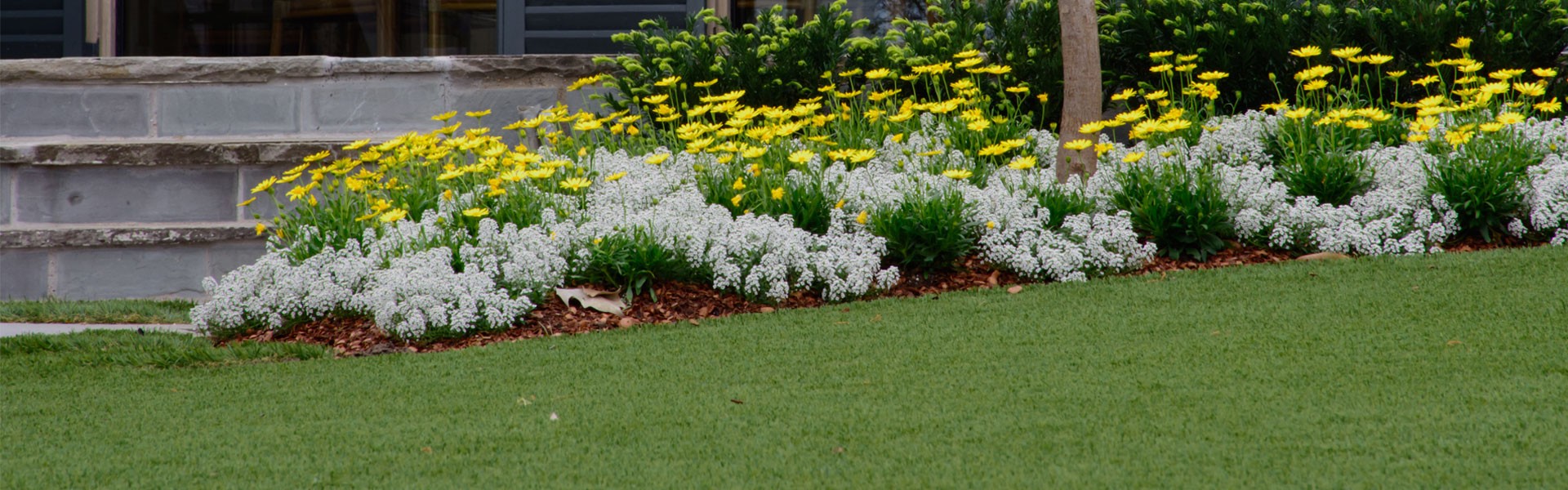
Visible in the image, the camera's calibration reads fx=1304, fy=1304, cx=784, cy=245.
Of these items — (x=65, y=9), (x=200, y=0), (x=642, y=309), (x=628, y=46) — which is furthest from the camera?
(x=200, y=0)

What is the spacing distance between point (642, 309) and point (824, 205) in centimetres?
90

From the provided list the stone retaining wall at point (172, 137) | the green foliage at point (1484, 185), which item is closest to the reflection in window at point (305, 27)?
the stone retaining wall at point (172, 137)

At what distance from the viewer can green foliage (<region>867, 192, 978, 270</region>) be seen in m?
4.68

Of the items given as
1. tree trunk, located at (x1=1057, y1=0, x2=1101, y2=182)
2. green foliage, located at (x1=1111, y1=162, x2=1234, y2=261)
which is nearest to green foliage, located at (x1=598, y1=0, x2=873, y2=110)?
tree trunk, located at (x1=1057, y1=0, x2=1101, y2=182)

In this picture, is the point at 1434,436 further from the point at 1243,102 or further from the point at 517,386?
the point at 1243,102

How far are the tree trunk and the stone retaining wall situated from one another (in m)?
2.69

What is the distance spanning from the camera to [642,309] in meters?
4.49

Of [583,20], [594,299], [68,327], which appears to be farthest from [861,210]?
[583,20]

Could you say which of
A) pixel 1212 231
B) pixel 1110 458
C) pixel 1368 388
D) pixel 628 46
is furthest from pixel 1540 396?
pixel 628 46

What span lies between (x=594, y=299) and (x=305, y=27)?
21.0 feet

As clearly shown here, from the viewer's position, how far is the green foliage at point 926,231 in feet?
15.4

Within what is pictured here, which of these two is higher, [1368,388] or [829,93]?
[829,93]

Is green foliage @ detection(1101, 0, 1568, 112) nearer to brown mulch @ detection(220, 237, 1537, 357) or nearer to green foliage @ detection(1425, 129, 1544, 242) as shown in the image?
green foliage @ detection(1425, 129, 1544, 242)

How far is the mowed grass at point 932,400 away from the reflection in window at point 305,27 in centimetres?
542
